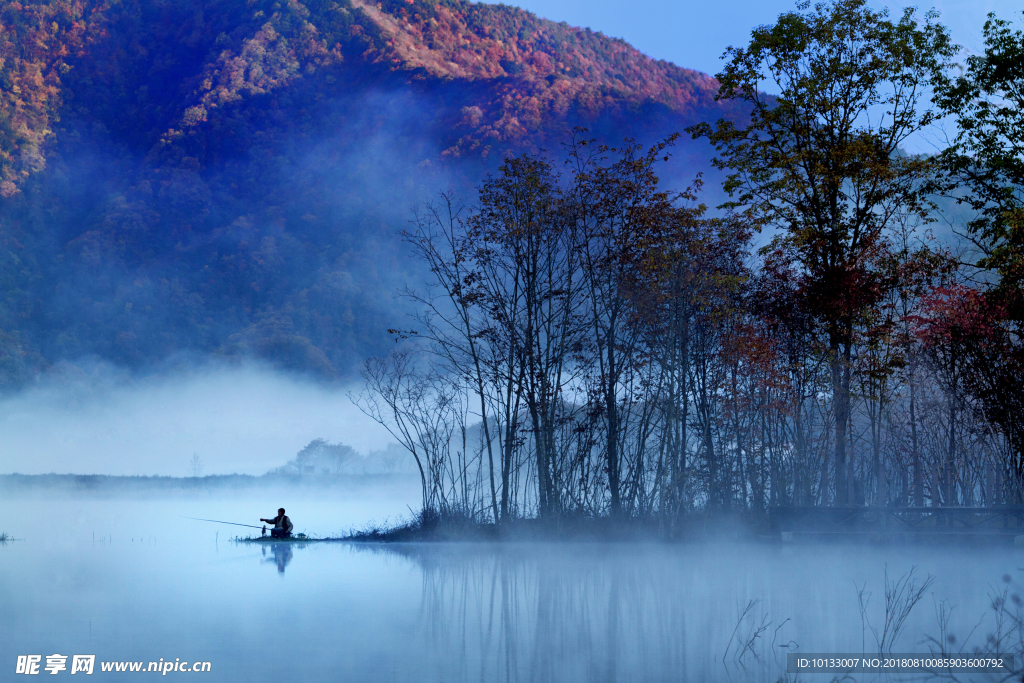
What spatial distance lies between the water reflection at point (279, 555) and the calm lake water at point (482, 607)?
71 mm

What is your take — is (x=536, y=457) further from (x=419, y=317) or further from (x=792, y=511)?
(x=792, y=511)

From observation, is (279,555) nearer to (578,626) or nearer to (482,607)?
(482,607)

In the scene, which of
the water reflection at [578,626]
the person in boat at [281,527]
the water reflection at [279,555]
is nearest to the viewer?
the water reflection at [578,626]

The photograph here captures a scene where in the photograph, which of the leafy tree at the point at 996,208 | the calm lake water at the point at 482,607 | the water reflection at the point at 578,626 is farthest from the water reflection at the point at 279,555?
the leafy tree at the point at 996,208

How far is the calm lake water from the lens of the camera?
6.31m

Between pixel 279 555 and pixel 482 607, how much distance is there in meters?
6.52

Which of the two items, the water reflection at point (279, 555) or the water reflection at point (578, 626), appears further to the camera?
the water reflection at point (279, 555)

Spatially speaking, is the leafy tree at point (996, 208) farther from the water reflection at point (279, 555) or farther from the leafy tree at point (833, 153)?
the water reflection at point (279, 555)

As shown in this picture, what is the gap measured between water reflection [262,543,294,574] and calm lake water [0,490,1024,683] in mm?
71

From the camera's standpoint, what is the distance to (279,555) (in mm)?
13969

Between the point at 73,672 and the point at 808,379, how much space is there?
12.2 m

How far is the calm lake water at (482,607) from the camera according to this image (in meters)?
6.31

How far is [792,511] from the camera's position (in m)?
13.1

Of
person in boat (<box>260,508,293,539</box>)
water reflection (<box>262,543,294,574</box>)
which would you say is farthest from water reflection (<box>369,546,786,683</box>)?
person in boat (<box>260,508,293,539</box>)
